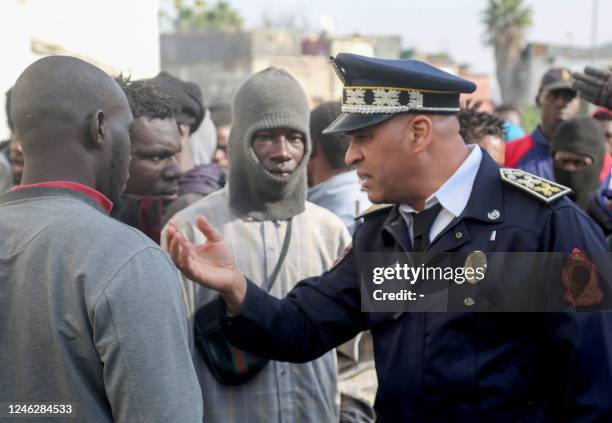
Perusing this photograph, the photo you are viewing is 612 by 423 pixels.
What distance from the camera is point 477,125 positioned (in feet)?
18.0

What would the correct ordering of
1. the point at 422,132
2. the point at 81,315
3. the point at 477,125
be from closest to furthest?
1. the point at 81,315
2. the point at 422,132
3. the point at 477,125

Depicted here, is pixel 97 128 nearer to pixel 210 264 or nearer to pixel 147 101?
pixel 210 264

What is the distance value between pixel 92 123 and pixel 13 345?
24.0 inches

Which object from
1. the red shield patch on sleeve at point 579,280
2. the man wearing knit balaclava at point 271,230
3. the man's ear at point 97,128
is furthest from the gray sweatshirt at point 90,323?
the man wearing knit balaclava at point 271,230

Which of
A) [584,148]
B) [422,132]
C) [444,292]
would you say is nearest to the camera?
[444,292]

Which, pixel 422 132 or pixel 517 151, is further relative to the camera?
pixel 517 151

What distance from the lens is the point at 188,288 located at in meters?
4.07

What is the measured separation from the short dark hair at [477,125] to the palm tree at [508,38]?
4316 centimetres

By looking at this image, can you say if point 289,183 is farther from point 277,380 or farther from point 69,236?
point 69,236

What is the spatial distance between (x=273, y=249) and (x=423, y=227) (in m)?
1.13

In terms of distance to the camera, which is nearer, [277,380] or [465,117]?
[277,380]

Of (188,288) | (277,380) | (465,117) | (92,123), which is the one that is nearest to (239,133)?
(188,288)

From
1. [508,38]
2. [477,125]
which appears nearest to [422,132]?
[477,125]

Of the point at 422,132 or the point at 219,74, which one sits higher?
the point at 422,132
